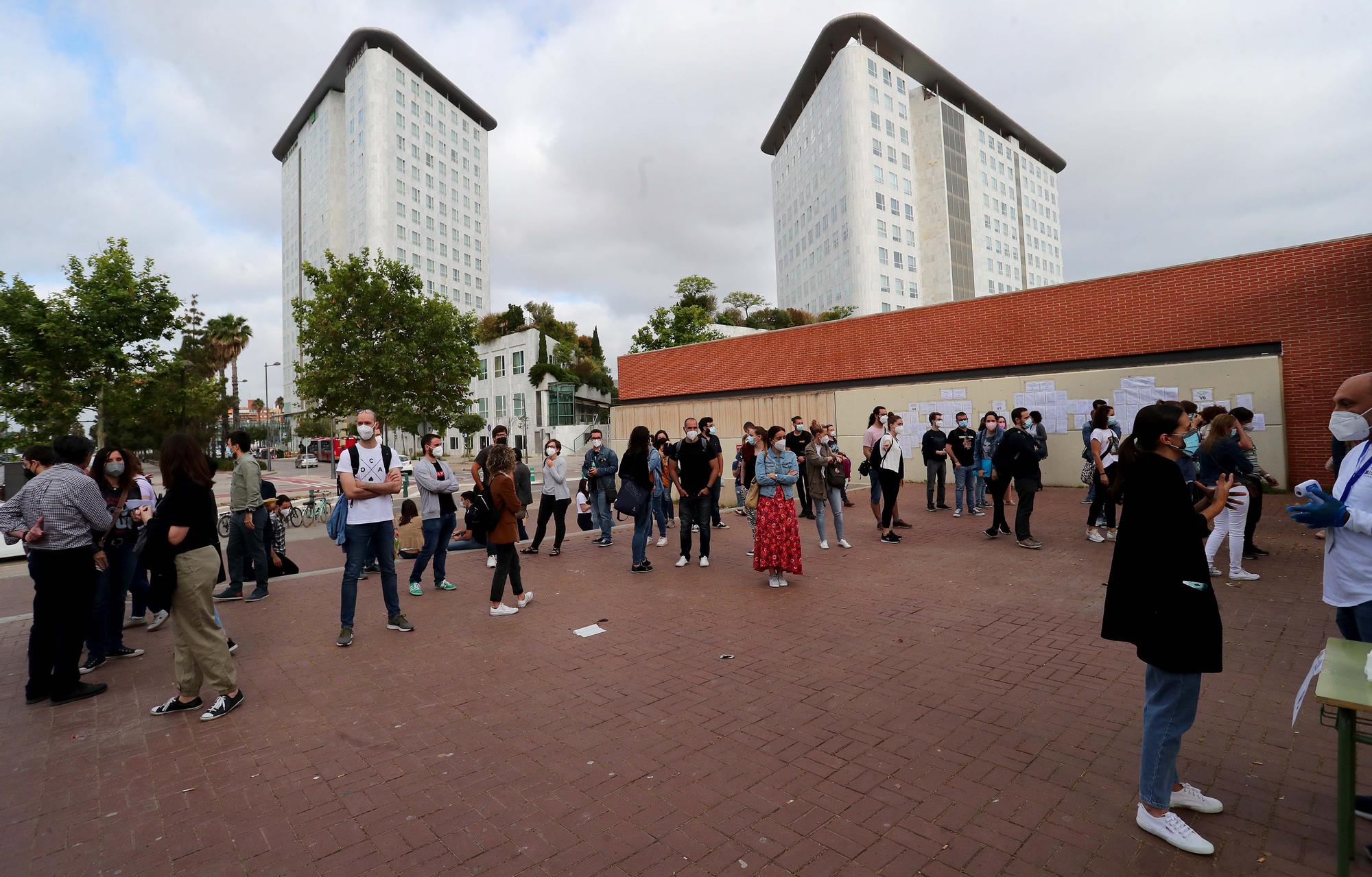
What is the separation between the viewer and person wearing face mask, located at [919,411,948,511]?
12.5 meters

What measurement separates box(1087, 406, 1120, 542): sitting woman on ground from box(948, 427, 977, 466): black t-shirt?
2.30 meters

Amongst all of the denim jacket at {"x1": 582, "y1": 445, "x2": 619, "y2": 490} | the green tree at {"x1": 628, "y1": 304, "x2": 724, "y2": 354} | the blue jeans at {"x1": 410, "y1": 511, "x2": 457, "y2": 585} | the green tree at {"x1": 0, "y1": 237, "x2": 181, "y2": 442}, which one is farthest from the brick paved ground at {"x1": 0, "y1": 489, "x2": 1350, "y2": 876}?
the green tree at {"x1": 628, "y1": 304, "x2": 724, "y2": 354}

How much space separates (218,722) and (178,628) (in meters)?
0.71

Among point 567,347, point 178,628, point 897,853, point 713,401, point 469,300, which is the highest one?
point 469,300

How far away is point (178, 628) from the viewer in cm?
452

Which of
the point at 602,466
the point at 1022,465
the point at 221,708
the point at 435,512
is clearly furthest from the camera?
the point at 602,466

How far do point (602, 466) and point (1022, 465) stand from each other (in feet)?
20.1

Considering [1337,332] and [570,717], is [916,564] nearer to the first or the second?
[570,717]

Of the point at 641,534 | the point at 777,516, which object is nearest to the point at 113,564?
the point at 641,534

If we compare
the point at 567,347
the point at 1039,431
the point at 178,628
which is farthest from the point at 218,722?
the point at 567,347

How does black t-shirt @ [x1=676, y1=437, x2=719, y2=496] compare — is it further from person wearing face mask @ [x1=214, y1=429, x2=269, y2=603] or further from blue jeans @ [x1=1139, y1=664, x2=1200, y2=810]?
blue jeans @ [x1=1139, y1=664, x2=1200, y2=810]

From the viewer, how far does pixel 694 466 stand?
873cm

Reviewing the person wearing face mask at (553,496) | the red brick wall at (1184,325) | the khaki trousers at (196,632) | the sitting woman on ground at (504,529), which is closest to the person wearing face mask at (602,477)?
the person wearing face mask at (553,496)

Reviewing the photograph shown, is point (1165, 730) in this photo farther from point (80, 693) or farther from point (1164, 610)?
point (80, 693)
